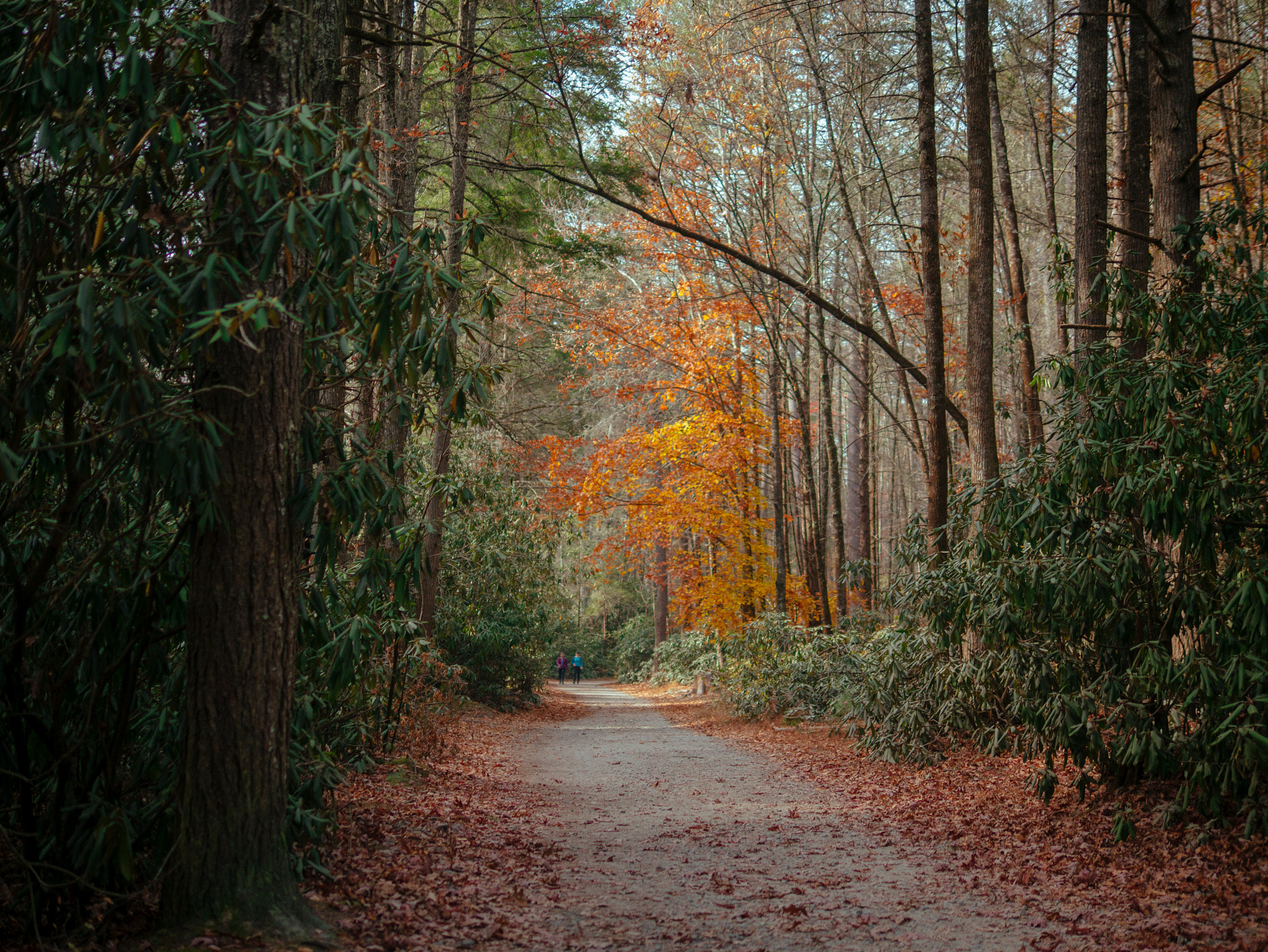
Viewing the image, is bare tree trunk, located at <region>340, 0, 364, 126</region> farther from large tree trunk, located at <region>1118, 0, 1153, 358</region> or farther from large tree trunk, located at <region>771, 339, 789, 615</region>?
large tree trunk, located at <region>771, 339, 789, 615</region>

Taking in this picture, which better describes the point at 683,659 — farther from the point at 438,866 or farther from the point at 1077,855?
the point at 438,866

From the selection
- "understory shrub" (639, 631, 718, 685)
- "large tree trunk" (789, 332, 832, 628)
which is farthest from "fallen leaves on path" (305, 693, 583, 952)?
"understory shrub" (639, 631, 718, 685)

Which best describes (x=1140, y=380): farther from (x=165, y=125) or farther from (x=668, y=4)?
(x=668, y=4)

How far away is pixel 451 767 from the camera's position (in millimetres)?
10133

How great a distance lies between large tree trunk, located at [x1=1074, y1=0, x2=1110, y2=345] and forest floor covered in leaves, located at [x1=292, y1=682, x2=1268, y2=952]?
15.2 ft

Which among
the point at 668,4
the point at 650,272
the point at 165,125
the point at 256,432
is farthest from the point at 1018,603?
the point at 650,272

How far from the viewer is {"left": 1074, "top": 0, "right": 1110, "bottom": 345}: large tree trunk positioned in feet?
28.2

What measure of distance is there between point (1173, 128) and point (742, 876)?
275 inches

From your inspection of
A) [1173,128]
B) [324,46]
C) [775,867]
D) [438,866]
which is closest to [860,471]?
[1173,128]

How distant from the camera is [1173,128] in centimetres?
734

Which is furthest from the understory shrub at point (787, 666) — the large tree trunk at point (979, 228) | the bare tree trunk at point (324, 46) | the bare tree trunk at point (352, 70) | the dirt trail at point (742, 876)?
the bare tree trunk at point (324, 46)

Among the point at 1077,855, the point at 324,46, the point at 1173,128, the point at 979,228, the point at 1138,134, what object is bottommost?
the point at 1077,855

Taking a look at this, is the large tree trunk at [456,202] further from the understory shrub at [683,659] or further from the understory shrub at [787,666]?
the understory shrub at [683,659]

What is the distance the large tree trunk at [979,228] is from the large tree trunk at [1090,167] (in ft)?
4.07
